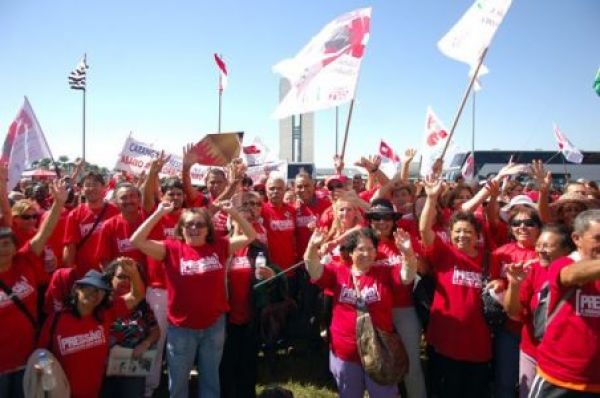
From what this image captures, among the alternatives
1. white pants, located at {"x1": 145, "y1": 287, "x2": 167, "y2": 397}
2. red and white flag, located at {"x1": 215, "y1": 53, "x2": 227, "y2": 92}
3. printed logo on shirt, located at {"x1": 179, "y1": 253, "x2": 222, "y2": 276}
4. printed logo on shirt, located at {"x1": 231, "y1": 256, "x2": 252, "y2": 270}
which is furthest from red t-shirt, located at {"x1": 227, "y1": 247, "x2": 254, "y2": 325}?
red and white flag, located at {"x1": 215, "y1": 53, "x2": 227, "y2": 92}

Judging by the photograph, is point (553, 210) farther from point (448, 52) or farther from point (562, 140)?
point (562, 140)

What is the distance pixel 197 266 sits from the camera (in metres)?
3.73

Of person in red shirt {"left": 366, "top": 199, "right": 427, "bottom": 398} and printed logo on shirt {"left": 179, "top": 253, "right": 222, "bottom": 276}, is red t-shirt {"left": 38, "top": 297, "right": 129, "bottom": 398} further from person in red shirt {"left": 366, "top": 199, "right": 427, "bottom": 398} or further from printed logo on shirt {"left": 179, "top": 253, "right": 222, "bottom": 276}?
person in red shirt {"left": 366, "top": 199, "right": 427, "bottom": 398}

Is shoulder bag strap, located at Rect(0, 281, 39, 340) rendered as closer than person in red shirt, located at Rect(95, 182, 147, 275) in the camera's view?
Yes

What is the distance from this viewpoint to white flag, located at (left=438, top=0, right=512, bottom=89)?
581 cm

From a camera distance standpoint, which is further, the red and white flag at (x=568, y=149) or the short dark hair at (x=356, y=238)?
the red and white flag at (x=568, y=149)

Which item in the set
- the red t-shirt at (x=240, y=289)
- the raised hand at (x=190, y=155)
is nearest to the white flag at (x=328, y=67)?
the raised hand at (x=190, y=155)

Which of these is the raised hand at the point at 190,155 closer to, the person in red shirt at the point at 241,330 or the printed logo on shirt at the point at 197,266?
the person in red shirt at the point at 241,330

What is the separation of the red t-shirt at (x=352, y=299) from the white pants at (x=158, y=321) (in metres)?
1.43

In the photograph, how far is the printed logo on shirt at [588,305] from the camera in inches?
106

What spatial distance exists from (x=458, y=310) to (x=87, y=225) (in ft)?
11.8

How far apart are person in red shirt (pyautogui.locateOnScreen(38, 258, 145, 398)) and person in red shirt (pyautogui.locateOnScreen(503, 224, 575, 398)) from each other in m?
2.94

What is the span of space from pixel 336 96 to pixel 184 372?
3699 mm

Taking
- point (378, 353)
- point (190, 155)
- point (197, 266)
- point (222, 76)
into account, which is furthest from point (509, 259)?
point (222, 76)
